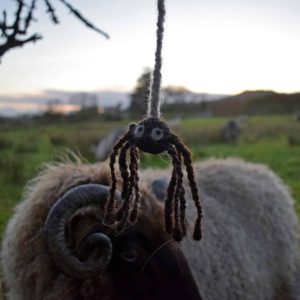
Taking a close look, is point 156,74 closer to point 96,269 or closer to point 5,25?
point 5,25

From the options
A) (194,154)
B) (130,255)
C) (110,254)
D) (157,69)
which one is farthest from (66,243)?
(194,154)

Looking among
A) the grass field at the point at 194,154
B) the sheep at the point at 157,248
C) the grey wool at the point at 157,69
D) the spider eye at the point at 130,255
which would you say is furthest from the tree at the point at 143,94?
the spider eye at the point at 130,255

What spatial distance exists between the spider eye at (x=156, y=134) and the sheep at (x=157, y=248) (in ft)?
5.58

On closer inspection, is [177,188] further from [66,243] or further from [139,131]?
[66,243]

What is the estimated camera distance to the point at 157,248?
3.31m

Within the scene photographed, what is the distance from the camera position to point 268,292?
529 centimetres

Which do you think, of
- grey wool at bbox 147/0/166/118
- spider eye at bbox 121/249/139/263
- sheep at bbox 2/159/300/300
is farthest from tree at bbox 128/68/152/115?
spider eye at bbox 121/249/139/263

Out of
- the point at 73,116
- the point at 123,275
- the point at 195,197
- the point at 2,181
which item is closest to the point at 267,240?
the point at 123,275

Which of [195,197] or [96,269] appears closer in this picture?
[195,197]

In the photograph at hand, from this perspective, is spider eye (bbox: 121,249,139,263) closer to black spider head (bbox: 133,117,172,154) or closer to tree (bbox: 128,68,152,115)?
tree (bbox: 128,68,152,115)

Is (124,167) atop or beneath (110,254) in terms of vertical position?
atop

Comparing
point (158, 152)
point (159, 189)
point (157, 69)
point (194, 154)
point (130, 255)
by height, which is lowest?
point (194, 154)

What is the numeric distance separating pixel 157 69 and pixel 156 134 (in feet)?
0.68

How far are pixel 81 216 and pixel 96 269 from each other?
0.44 metres
